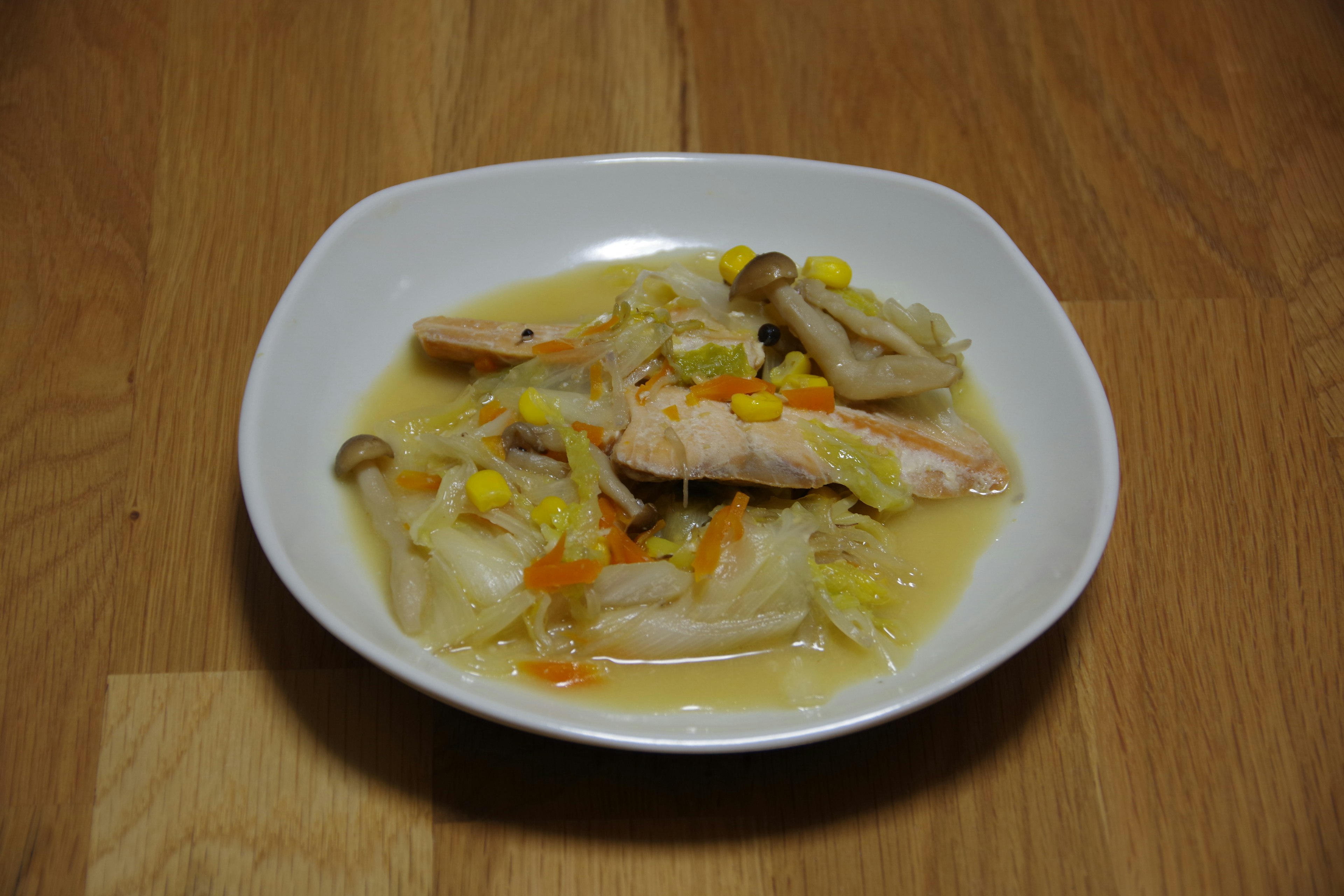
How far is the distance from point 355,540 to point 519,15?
3015mm

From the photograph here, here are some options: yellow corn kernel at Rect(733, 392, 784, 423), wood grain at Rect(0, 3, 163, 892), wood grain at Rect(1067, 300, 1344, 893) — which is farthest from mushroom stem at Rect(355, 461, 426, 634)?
wood grain at Rect(1067, 300, 1344, 893)

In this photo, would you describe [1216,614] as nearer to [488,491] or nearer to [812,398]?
[812,398]

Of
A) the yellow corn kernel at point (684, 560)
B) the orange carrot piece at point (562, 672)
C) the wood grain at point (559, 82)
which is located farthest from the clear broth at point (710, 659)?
the wood grain at point (559, 82)

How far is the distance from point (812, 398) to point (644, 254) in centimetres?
105


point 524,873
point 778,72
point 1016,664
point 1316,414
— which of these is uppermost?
point 778,72

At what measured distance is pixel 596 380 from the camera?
284cm

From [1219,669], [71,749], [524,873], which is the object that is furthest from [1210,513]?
[71,749]

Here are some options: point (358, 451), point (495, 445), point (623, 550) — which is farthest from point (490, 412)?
point (623, 550)

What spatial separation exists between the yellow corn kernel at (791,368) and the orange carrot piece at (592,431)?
0.63 metres

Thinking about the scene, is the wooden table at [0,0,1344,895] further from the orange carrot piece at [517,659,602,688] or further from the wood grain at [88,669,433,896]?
the orange carrot piece at [517,659,602,688]

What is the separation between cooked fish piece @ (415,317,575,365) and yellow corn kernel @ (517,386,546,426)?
0.29 meters

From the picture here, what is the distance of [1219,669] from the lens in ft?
9.56

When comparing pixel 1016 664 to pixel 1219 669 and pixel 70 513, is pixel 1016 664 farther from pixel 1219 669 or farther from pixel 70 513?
pixel 70 513

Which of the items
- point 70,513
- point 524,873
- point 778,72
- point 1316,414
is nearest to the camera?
point 524,873
